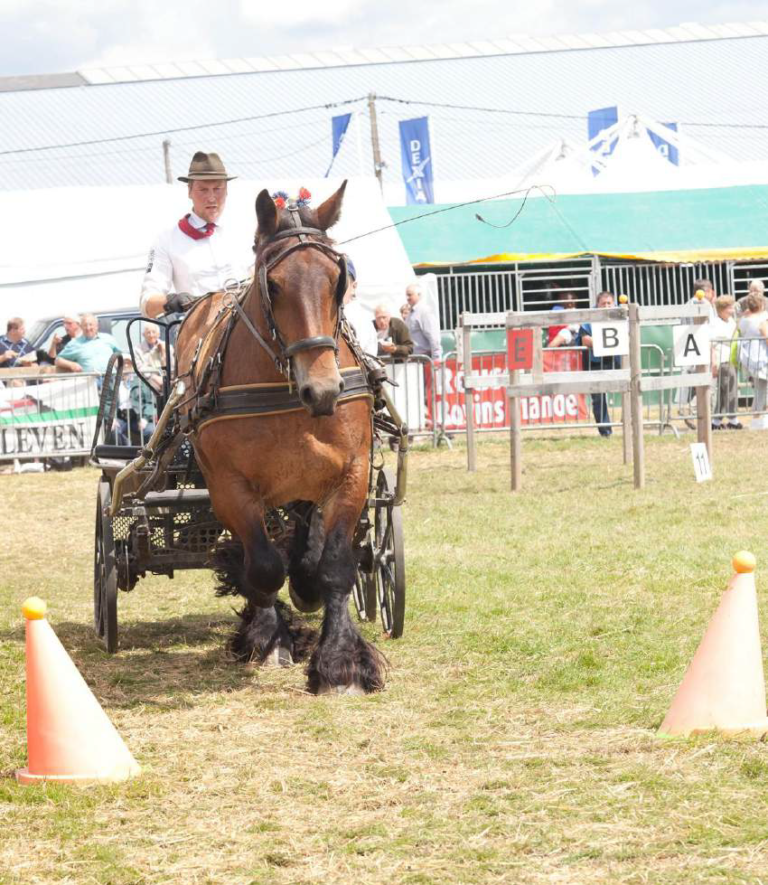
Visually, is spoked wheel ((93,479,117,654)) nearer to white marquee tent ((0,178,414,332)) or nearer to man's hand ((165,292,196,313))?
man's hand ((165,292,196,313))

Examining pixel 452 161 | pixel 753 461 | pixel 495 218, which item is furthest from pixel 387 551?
pixel 452 161

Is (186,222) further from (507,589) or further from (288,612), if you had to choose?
(507,589)

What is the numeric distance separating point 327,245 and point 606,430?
12.8 meters

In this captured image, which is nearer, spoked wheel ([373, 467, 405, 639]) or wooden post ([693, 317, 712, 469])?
spoked wheel ([373, 467, 405, 639])

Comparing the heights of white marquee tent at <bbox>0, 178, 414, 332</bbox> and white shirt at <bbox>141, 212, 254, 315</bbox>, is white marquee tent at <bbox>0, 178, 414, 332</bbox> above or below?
above

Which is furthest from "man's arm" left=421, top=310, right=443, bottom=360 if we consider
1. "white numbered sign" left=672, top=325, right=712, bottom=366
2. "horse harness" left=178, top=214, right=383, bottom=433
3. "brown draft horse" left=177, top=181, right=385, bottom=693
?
"brown draft horse" left=177, top=181, right=385, bottom=693

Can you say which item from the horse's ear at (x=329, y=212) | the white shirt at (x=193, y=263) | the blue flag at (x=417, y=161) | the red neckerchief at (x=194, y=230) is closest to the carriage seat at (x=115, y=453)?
the white shirt at (x=193, y=263)

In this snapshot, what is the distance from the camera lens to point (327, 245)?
5.61 m

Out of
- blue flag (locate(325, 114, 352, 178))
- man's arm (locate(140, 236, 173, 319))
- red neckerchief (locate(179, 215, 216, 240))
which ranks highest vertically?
blue flag (locate(325, 114, 352, 178))

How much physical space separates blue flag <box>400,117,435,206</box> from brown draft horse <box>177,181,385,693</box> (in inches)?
948

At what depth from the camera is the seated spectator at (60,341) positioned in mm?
18031

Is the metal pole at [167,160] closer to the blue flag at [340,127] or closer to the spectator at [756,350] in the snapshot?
the blue flag at [340,127]

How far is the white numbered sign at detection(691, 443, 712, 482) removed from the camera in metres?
12.9

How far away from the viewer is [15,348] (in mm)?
18047
